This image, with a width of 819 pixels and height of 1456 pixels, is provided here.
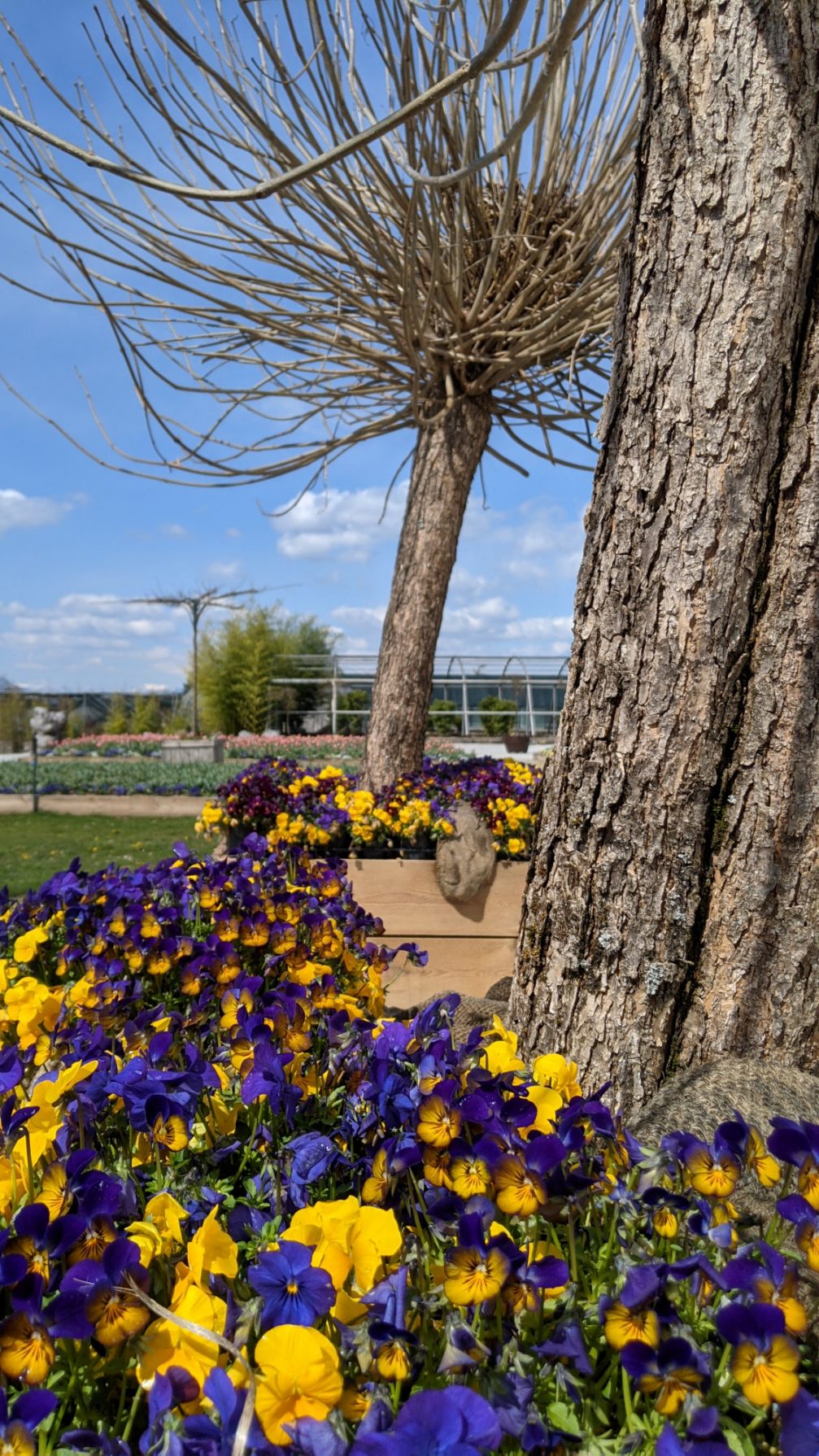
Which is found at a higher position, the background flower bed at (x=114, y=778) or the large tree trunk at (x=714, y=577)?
the large tree trunk at (x=714, y=577)

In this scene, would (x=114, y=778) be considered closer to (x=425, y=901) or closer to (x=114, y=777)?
(x=114, y=777)

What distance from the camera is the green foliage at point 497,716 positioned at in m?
26.7

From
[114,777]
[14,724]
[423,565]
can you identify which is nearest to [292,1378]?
[423,565]

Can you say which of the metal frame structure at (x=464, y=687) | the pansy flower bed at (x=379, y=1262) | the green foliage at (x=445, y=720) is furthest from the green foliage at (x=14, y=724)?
the pansy flower bed at (x=379, y=1262)

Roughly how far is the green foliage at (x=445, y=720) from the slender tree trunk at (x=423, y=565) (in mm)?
20638

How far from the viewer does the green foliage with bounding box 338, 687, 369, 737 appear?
2728 centimetres

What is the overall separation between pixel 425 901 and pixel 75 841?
5907 mm

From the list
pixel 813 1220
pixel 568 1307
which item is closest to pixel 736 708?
pixel 813 1220

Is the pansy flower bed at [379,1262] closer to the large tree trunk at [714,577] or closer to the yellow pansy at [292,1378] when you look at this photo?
the yellow pansy at [292,1378]

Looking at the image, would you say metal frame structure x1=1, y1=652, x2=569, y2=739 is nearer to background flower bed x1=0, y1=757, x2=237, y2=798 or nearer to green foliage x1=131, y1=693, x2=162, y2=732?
green foliage x1=131, y1=693, x2=162, y2=732

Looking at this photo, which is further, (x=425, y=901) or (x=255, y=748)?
(x=255, y=748)

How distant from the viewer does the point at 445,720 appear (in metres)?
27.4

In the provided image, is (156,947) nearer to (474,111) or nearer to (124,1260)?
(124,1260)

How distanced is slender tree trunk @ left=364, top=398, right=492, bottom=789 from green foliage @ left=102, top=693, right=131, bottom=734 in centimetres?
2489
